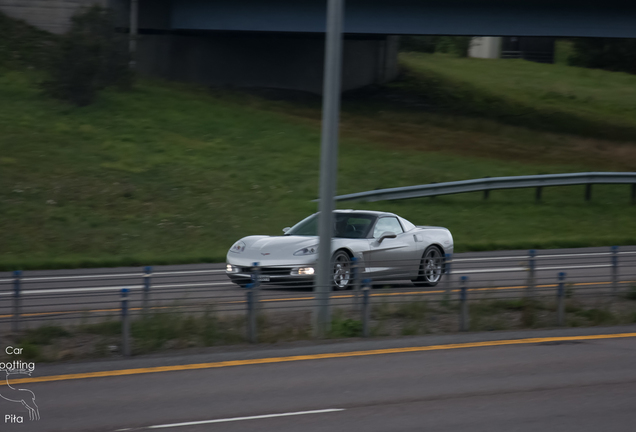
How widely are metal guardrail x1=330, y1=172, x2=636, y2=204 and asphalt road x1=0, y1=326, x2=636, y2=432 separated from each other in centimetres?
1320

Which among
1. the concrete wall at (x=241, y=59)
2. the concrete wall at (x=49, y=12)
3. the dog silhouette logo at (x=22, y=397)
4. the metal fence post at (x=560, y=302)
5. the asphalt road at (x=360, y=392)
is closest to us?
the asphalt road at (x=360, y=392)

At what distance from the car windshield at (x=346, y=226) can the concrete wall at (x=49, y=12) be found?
73.3ft

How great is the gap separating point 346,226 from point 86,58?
16610mm

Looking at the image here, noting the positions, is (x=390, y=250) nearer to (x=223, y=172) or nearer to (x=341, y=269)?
(x=341, y=269)

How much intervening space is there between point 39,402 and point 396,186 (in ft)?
61.3

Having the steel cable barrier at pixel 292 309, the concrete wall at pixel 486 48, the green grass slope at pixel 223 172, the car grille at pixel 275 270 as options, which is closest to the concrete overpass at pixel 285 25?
the green grass slope at pixel 223 172

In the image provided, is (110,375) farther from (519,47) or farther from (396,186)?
(519,47)

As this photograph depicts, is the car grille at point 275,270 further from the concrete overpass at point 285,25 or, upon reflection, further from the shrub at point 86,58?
the concrete overpass at point 285,25

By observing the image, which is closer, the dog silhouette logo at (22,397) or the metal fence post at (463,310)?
the dog silhouette logo at (22,397)

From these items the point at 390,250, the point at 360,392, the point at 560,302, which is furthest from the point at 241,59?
the point at 360,392

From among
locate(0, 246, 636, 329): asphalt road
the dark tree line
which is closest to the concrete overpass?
locate(0, 246, 636, 329): asphalt road

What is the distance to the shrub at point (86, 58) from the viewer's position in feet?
90.6

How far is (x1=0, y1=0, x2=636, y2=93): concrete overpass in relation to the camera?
3144 cm

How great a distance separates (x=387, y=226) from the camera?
14.7m
